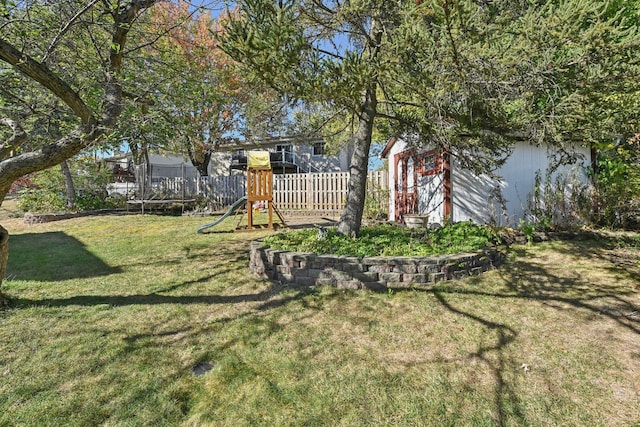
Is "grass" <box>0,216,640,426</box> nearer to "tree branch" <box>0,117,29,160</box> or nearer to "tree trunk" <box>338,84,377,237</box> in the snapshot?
"tree trunk" <box>338,84,377,237</box>

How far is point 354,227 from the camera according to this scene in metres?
5.21

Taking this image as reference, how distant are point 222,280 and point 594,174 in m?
8.27

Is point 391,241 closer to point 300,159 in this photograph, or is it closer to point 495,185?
point 495,185

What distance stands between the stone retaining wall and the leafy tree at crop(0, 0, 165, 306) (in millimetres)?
2827

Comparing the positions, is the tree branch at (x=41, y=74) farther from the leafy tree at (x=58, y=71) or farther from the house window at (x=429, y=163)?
the house window at (x=429, y=163)

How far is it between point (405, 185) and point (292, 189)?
5775 millimetres

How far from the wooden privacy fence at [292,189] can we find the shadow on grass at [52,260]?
677 cm

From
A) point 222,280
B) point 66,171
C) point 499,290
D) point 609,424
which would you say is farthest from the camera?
point 66,171

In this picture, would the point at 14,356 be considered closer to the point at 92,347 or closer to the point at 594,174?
the point at 92,347

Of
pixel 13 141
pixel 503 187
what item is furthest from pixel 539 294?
pixel 13 141

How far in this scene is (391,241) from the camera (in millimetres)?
4855

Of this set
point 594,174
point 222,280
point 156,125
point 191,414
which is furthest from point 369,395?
point 594,174

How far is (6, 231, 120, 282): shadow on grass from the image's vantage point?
15.5 ft

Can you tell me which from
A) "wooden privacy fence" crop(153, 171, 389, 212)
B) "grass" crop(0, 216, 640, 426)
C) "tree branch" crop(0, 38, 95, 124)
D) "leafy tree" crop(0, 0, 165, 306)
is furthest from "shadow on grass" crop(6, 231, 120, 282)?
"wooden privacy fence" crop(153, 171, 389, 212)
